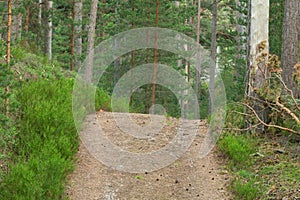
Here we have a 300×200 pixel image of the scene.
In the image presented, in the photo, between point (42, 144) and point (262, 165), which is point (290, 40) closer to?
point (262, 165)

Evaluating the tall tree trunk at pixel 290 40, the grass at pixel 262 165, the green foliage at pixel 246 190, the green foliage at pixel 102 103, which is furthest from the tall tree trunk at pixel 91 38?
the green foliage at pixel 246 190

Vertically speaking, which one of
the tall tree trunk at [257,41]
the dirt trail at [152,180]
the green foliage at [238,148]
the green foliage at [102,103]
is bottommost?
the dirt trail at [152,180]

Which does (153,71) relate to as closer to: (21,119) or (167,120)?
(167,120)

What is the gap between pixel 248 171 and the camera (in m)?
8.04

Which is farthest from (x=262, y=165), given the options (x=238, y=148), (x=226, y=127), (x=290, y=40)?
(x=290, y=40)

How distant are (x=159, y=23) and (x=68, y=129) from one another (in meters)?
10.7

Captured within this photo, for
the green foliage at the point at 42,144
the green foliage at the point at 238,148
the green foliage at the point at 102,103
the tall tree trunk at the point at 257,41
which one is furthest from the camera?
the green foliage at the point at 102,103

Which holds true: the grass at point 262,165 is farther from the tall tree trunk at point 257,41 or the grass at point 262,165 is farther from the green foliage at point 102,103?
the green foliage at point 102,103

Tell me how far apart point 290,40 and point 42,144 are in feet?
22.0

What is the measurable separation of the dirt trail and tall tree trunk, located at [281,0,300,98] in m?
3.28

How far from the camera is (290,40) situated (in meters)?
10.8

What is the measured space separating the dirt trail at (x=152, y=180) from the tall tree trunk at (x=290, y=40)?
3278 millimetres

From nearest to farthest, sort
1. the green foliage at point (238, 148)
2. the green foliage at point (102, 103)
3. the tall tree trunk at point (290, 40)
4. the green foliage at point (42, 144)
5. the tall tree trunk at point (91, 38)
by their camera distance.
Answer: the green foliage at point (42, 144) → the green foliage at point (238, 148) → the tall tree trunk at point (290, 40) → the green foliage at point (102, 103) → the tall tree trunk at point (91, 38)

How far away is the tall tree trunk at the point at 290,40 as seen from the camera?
420 inches
